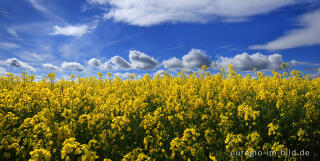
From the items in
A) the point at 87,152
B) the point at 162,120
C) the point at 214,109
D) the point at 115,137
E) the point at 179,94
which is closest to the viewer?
the point at 87,152

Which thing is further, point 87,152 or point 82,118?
point 82,118

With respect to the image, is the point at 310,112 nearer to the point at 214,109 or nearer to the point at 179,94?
the point at 214,109

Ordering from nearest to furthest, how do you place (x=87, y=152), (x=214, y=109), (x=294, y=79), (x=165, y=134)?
(x=87, y=152)
(x=165, y=134)
(x=214, y=109)
(x=294, y=79)

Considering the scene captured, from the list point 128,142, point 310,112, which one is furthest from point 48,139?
point 310,112

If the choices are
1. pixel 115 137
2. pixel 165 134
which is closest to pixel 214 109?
pixel 165 134

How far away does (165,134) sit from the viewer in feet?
13.1

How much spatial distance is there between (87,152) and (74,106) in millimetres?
2875

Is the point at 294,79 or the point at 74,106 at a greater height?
the point at 294,79

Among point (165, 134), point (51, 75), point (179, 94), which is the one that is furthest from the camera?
point (51, 75)

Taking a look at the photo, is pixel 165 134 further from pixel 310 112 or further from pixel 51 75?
pixel 51 75

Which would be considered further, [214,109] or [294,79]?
[294,79]

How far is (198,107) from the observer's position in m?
5.40

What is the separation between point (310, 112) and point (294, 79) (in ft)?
18.1

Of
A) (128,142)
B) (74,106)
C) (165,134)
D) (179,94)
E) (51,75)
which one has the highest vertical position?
(51,75)
